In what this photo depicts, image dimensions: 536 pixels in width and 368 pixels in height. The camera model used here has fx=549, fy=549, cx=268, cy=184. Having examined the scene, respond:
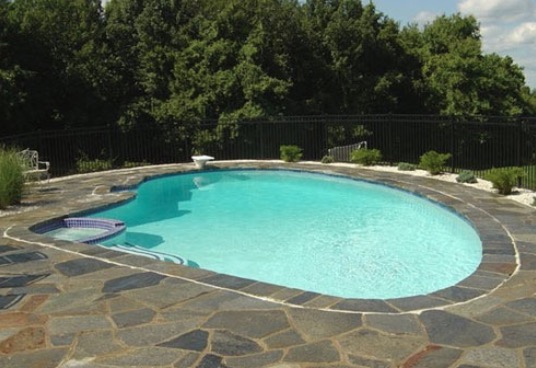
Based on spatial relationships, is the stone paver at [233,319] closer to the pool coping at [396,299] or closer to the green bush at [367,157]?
the pool coping at [396,299]

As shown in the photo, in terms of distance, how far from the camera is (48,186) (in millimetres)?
13352

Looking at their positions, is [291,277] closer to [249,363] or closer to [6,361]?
[249,363]

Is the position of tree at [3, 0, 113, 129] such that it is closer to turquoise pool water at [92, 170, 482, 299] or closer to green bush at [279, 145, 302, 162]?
turquoise pool water at [92, 170, 482, 299]


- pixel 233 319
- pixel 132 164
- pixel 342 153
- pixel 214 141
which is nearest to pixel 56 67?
pixel 132 164

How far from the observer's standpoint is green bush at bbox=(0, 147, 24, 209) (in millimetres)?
10383

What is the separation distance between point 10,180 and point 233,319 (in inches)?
299

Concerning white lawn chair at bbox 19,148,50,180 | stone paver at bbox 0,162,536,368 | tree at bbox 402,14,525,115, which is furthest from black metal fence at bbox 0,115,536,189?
stone paver at bbox 0,162,536,368

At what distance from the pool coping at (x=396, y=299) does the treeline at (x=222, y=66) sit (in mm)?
6799

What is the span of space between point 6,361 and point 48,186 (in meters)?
10.1

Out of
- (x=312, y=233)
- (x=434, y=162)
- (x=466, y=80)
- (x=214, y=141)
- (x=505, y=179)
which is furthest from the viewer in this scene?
(x=466, y=80)

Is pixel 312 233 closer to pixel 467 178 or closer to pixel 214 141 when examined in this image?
pixel 467 178

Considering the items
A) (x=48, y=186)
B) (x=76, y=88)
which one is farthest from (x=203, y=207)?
(x=76, y=88)

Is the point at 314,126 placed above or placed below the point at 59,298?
above

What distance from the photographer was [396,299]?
5.12 meters
